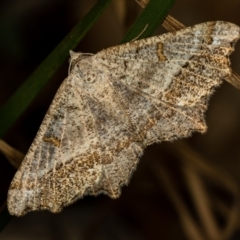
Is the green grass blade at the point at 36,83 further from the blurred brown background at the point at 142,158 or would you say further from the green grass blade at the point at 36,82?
the blurred brown background at the point at 142,158

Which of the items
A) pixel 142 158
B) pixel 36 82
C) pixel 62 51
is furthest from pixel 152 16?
pixel 142 158

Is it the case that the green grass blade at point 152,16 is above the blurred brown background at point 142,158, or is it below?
above

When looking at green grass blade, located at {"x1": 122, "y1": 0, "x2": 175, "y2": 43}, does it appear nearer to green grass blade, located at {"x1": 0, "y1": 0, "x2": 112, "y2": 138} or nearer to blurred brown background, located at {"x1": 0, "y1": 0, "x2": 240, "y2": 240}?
green grass blade, located at {"x1": 0, "y1": 0, "x2": 112, "y2": 138}

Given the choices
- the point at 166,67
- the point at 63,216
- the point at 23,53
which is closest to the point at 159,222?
the point at 63,216

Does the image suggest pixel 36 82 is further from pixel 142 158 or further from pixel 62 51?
pixel 142 158

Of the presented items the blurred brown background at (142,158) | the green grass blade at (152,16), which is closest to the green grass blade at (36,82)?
the green grass blade at (152,16)

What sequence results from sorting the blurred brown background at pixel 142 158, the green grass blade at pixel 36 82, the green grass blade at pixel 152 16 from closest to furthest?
the green grass blade at pixel 152 16 < the green grass blade at pixel 36 82 < the blurred brown background at pixel 142 158

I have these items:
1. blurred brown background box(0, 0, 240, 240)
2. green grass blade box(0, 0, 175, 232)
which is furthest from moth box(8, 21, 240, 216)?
blurred brown background box(0, 0, 240, 240)
